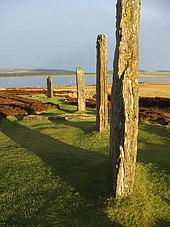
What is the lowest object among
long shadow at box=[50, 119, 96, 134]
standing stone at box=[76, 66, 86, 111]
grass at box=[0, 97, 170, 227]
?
grass at box=[0, 97, 170, 227]

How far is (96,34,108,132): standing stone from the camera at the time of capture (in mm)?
15461

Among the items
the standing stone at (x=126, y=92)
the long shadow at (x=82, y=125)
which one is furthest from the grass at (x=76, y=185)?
the long shadow at (x=82, y=125)

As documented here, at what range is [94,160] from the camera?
36.2 ft

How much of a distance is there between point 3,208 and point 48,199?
1286mm

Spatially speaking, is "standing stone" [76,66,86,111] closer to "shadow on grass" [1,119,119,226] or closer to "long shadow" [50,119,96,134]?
"long shadow" [50,119,96,134]

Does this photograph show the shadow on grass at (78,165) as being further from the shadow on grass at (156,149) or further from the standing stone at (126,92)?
the shadow on grass at (156,149)

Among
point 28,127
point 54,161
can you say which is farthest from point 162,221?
point 28,127

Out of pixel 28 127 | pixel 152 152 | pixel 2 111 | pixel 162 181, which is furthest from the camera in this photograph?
pixel 2 111

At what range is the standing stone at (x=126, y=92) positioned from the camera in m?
8.00

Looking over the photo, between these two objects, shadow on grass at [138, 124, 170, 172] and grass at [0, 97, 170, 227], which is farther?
shadow on grass at [138, 124, 170, 172]

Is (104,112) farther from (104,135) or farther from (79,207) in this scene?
(79,207)

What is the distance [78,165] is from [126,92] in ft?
12.9

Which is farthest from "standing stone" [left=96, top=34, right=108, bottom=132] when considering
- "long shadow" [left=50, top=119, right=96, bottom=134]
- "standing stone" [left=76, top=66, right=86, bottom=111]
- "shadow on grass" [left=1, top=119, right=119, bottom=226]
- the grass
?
"standing stone" [left=76, top=66, right=86, bottom=111]

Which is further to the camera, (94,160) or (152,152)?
(152,152)
